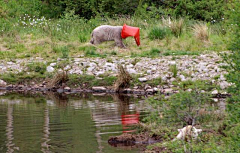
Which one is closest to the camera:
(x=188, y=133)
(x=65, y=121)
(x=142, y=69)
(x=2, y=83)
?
(x=188, y=133)

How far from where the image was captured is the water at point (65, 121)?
8.82 meters

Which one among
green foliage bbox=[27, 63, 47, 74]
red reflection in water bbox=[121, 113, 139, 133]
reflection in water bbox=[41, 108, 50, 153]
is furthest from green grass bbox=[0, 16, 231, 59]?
reflection in water bbox=[41, 108, 50, 153]

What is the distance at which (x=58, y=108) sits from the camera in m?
13.6

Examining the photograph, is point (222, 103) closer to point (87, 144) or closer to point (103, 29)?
point (87, 144)

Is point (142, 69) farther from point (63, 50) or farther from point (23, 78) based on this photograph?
point (23, 78)

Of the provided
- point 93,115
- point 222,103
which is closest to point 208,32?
point 222,103

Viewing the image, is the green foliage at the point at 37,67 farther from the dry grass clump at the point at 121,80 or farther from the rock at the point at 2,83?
the dry grass clump at the point at 121,80

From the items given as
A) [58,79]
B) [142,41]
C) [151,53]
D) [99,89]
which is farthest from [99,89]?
[142,41]

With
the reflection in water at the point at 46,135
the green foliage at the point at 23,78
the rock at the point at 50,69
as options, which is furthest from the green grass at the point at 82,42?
the reflection in water at the point at 46,135

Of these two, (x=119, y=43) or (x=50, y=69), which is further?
(x=119, y=43)

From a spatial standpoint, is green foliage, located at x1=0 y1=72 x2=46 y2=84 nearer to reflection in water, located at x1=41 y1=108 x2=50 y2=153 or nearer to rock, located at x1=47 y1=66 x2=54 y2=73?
rock, located at x1=47 y1=66 x2=54 y2=73

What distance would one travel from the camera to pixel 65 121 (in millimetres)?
11344

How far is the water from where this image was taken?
28.9ft

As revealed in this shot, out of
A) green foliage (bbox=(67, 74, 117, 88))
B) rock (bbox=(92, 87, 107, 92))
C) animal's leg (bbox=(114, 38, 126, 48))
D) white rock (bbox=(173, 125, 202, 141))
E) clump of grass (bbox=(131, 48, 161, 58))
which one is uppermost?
animal's leg (bbox=(114, 38, 126, 48))
